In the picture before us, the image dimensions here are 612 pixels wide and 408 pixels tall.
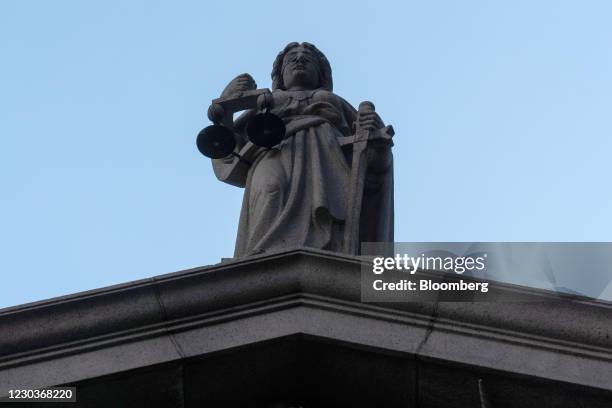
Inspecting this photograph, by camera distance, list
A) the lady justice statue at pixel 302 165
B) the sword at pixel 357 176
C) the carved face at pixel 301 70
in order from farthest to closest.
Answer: the carved face at pixel 301 70, the lady justice statue at pixel 302 165, the sword at pixel 357 176

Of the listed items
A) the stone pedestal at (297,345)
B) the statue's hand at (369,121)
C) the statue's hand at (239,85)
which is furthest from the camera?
the statue's hand at (239,85)

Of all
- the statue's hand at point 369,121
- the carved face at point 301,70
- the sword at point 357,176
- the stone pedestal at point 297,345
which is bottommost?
the stone pedestal at point 297,345

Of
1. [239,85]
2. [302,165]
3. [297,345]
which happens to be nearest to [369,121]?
[302,165]

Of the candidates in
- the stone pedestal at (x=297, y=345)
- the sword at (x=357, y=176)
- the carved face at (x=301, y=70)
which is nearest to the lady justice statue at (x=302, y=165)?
the sword at (x=357, y=176)

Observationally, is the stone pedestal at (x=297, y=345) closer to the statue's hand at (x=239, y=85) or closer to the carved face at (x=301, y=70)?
the statue's hand at (x=239, y=85)

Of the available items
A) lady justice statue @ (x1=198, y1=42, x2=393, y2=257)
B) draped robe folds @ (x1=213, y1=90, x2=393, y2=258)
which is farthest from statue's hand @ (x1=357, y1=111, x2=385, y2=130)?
draped robe folds @ (x1=213, y1=90, x2=393, y2=258)

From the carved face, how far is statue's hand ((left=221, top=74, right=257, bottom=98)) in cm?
73

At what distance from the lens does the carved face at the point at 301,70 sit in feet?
44.0

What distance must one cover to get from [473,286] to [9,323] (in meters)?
2.92

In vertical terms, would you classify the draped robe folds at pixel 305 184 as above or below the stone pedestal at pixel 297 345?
above

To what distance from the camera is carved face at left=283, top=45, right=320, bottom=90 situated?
44.0 ft

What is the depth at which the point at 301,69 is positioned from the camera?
1347 cm

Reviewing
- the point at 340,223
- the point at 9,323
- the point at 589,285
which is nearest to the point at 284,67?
the point at 340,223

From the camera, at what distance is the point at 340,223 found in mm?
11070
